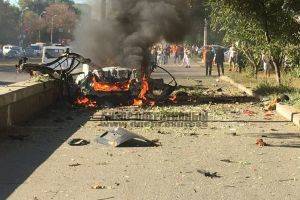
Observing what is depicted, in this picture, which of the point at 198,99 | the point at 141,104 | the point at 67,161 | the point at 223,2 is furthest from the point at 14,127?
the point at 223,2

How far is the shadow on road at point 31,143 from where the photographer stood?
700cm

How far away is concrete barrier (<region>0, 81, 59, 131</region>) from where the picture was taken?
10453 millimetres

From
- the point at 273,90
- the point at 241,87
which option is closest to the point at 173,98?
the point at 273,90

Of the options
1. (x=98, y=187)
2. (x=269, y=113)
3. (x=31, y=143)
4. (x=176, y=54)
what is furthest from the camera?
(x=176, y=54)

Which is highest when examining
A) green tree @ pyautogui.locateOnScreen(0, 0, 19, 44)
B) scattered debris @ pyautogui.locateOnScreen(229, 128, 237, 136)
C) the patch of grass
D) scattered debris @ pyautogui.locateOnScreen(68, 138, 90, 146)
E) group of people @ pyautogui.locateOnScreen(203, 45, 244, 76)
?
Answer: green tree @ pyautogui.locateOnScreen(0, 0, 19, 44)

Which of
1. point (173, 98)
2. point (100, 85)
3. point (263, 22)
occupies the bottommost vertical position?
point (173, 98)

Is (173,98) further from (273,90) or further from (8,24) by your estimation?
(8,24)

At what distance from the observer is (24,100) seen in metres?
12.2

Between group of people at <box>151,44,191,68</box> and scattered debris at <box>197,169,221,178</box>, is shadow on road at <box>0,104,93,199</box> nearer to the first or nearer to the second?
scattered debris at <box>197,169,221,178</box>

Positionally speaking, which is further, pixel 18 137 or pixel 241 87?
pixel 241 87

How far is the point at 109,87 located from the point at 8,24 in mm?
85664

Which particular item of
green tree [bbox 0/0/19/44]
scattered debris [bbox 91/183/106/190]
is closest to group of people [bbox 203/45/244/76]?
scattered debris [bbox 91/183/106/190]

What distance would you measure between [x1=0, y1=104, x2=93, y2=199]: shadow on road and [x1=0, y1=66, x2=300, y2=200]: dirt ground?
1cm

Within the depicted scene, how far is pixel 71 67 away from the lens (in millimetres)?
16391
